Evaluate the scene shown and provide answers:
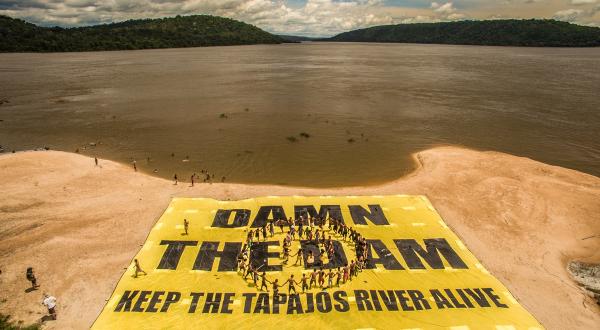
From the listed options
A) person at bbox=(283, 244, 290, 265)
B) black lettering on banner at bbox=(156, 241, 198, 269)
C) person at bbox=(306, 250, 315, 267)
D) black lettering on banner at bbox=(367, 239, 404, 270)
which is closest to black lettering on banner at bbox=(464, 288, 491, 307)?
black lettering on banner at bbox=(367, 239, 404, 270)

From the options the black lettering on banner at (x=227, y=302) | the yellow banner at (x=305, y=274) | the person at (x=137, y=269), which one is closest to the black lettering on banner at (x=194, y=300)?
the yellow banner at (x=305, y=274)

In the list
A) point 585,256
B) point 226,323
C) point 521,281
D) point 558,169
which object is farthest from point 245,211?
point 558,169

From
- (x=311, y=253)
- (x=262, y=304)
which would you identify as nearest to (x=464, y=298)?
(x=311, y=253)

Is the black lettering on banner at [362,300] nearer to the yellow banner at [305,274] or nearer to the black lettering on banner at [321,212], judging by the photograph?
the yellow banner at [305,274]

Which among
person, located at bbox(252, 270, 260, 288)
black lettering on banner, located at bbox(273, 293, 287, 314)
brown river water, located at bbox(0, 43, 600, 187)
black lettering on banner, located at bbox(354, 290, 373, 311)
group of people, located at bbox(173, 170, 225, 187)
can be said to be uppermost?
brown river water, located at bbox(0, 43, 600, 187)

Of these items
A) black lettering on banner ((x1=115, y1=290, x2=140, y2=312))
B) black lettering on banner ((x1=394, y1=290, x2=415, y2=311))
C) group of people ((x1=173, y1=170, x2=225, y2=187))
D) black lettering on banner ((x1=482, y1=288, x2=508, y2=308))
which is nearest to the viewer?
black lettering on banner ((x1=115, y1=290, x2=140, y2=312))

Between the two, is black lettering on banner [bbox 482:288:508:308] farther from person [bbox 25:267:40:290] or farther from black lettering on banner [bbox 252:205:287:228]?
person [bbox 25:267:40:290]
